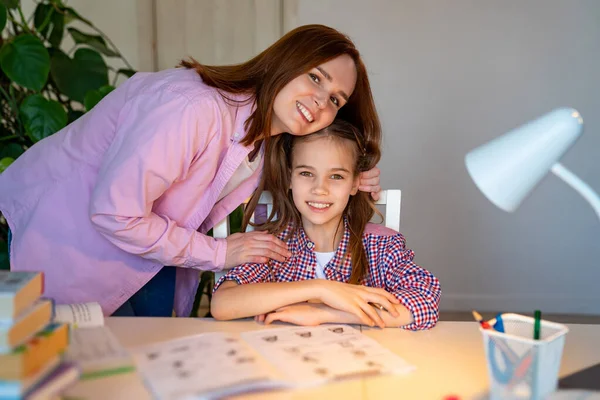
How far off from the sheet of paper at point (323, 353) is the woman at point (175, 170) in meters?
0.35

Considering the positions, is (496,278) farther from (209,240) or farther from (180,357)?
(180,357)

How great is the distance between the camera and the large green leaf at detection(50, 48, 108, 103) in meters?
2.17

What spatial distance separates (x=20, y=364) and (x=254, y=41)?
8.51 ft

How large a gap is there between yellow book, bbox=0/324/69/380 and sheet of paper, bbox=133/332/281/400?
15 cm

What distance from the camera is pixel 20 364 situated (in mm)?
733

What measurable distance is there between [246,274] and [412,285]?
37cm

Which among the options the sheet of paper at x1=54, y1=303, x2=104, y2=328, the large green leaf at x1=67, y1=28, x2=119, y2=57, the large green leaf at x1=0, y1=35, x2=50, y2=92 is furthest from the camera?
the large green leaf at x1=67, y1=28, x2=119, y2=57

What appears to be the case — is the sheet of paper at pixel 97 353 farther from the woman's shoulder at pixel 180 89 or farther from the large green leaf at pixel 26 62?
the large green leaf at pixel 26 62

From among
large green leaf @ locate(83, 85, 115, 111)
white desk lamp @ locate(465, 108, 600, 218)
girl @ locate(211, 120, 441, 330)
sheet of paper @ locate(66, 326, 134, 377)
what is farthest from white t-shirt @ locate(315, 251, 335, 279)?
large green leaf @ locate(83, 85, 115, 111)

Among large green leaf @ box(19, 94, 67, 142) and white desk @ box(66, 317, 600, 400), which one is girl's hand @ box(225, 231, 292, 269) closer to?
white desk @ box(66, 317, 600, 400)

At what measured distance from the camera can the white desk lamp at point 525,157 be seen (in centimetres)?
86

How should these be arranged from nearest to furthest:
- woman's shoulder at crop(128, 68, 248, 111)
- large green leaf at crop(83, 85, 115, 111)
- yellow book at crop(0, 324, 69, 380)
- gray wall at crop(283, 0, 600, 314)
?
yellow book at crop(0, 324, 69, 380), woman's shoulder at crop(128, 68, 248, 111), large green leaf at crop(83, 85, 115, 111), gray wall at crop(283, 0, 600, 314)

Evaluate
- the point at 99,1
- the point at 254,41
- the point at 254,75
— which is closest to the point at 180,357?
the point at 254,75

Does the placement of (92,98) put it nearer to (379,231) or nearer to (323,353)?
(379,231)
